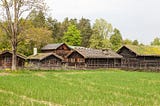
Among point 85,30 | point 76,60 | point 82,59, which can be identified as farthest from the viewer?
point 85,30

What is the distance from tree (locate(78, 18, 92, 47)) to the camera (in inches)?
4157

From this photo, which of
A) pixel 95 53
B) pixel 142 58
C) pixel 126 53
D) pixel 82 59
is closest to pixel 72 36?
pixel 95 53

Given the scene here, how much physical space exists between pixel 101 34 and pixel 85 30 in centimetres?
1666

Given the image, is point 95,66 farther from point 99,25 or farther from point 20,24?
point 99,25

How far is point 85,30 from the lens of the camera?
107 meters

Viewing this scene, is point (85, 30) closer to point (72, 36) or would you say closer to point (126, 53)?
point (72, 36)

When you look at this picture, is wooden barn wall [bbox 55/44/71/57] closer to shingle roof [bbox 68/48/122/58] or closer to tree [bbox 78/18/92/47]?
shingle roof [bbox 68/48/122/58]

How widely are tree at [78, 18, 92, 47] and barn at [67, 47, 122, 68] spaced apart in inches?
1460

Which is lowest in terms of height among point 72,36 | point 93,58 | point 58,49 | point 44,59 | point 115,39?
point 44,59

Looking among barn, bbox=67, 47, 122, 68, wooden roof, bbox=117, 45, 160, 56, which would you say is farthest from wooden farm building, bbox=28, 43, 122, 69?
wooden roof, bbox=117, 45, 160, 56

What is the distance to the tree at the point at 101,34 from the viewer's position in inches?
3546

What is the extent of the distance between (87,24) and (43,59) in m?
49.9

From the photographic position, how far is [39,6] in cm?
4653

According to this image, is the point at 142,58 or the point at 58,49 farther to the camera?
the point at 58,49
